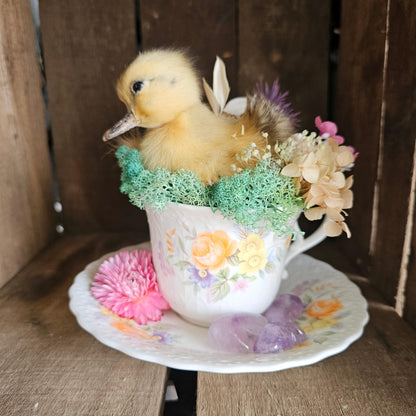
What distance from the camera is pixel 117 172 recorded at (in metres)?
0.69

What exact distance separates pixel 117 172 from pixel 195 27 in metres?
0.25

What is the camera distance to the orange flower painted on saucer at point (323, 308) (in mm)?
465

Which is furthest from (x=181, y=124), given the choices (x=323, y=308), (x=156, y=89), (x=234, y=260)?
(x=323, y=308)

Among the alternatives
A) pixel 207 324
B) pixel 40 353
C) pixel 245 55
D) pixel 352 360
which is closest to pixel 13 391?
pixel 40 353

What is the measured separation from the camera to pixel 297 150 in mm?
401

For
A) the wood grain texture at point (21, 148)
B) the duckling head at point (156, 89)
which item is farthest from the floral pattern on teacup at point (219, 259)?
the wood grain texture at point (21, 148)

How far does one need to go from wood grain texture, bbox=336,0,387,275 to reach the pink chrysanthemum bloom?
28 centimetres

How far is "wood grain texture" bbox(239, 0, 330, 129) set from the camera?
2.04ft

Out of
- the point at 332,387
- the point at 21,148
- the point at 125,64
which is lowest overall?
the point at 332,387

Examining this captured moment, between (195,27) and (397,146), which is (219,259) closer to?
(397,146)

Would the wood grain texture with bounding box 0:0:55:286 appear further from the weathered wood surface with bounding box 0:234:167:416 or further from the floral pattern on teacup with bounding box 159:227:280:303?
the floral pattern on teacup with bounding box 159:227:280:303

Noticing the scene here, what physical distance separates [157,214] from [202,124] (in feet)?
0.32

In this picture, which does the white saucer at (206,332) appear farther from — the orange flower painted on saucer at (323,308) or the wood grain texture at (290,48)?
the wood grain texture at (290,48)

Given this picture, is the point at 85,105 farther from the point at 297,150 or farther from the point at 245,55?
the point at 297,150
